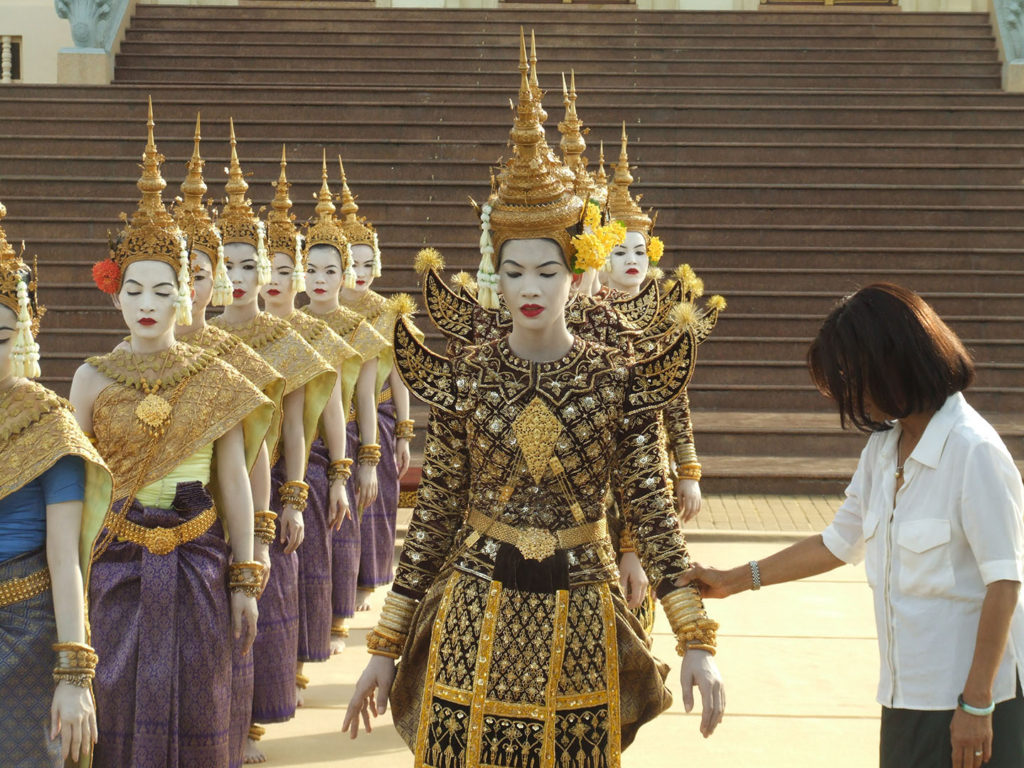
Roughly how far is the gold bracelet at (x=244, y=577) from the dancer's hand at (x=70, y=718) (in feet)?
3.26

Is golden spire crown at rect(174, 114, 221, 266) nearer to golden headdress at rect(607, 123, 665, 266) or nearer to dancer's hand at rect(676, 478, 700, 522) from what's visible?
dancer's hand at rect(676, 478, 700, 522)

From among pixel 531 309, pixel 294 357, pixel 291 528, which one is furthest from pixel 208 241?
pixel 531 309

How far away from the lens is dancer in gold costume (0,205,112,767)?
360 cm

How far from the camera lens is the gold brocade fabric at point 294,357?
19.5 ft

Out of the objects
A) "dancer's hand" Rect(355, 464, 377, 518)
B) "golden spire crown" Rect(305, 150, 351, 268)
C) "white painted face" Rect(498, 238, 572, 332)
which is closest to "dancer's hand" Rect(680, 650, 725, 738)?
"white painted face" Rect(498, 238, 572, 332)

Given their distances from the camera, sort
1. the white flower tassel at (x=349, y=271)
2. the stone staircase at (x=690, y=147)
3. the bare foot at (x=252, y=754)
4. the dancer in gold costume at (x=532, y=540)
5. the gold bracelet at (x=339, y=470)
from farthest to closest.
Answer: the stone staircase at (x=690, y=147) < the white flower tassel at (x=349, y=271) < the gold bracelet at (x=339, y=470) < the bare foot at (x=252, y=754) < the dancer in gold costume at (x=532, y=540)

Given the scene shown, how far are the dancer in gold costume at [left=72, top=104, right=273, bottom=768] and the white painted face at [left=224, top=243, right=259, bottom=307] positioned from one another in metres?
1.33

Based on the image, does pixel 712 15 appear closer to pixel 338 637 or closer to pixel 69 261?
pixel 69 261

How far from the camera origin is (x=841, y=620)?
24.2 ft

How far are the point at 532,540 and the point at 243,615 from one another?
1392mm

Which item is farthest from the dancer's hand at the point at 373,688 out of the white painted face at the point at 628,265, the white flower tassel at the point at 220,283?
the white painted face at the point at 628,265

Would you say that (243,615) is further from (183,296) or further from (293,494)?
(293,494)

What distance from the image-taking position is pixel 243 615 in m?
4.59

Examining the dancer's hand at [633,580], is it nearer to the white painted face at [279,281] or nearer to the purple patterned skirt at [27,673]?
the purple patterned skirt at [27,673]
